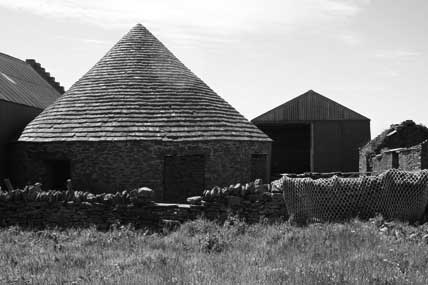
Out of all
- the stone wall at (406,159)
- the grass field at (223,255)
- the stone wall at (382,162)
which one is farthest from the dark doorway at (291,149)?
the grass field at (223,255)

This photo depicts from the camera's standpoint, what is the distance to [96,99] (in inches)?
645

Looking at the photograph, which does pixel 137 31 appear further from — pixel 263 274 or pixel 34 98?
pixel 263 274

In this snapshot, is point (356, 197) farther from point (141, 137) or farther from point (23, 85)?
point (23, 85)

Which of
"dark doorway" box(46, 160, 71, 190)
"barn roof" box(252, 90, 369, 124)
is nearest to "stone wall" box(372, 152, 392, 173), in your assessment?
"barn roof" box(252, 90, 369, 124)

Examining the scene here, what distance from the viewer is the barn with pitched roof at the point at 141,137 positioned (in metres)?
14.6

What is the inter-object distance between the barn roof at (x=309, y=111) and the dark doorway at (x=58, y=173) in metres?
14.1

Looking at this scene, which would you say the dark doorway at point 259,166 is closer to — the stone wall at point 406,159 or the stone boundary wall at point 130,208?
the stone wall at point 406,159

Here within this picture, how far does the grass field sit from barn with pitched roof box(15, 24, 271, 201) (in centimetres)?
428

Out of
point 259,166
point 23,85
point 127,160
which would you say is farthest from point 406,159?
point 23,85

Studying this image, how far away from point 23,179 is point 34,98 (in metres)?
6.08

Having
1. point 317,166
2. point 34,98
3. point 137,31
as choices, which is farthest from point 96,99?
point 317,166

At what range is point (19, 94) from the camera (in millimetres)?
19938

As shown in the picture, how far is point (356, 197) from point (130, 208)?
204 inches

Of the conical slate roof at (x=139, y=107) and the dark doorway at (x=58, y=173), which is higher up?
the conical slate roof at (x=139, y=107)
